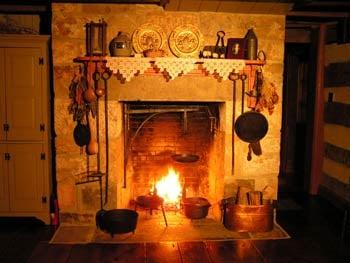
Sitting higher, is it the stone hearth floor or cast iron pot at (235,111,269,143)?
cast iron pot at (235,111,269,143)

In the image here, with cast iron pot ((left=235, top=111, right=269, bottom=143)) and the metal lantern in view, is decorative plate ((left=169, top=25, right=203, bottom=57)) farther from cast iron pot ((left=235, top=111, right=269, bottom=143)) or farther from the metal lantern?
cast iron pot ((left=235, top=111, right=269, bottom=143))

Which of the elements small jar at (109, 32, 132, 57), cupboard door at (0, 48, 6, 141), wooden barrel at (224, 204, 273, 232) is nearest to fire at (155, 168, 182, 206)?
wooden barrel at (224, 204, 273, 232)

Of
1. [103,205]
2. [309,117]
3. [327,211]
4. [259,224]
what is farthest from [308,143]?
[103,205]

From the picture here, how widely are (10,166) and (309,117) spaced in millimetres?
4009

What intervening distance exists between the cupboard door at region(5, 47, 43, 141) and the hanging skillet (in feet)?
6.78

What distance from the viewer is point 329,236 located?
4.05 meters

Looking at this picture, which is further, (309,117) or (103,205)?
(309,117)

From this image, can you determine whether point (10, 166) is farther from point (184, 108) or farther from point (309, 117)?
point (309, 117)

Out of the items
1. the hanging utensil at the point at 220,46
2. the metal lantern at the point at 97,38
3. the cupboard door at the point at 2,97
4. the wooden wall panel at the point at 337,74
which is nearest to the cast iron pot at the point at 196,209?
the hanging utensil at the point at 220,46

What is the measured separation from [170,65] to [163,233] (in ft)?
5.43

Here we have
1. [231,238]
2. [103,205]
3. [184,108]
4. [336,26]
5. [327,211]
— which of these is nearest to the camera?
[231,238]

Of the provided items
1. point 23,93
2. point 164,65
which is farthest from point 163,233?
point 23,93

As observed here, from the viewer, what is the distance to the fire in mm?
4664

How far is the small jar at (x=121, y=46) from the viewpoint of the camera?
3.86 meters
